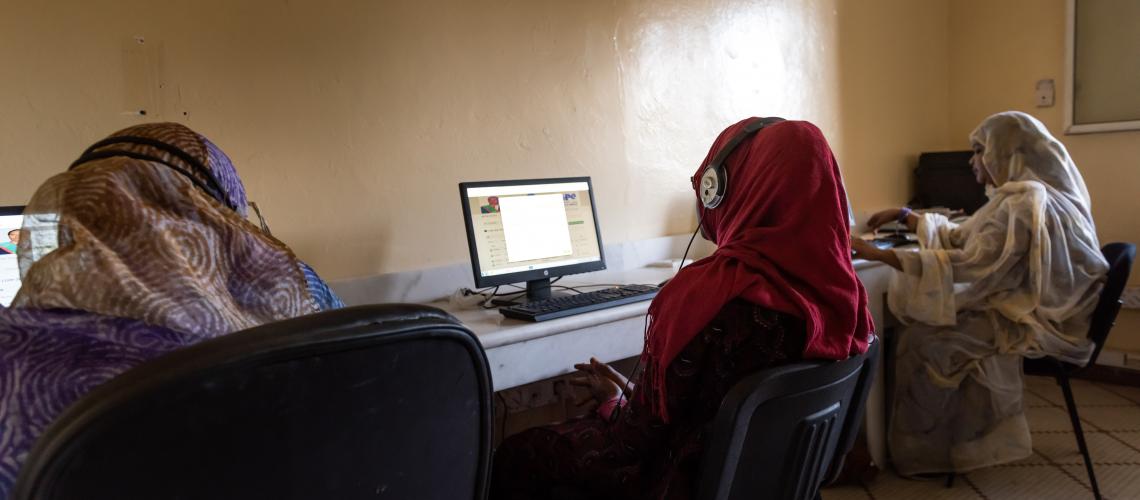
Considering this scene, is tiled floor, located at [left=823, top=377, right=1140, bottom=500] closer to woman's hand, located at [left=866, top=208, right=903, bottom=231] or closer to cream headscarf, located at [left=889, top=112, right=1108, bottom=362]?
cream headscarf, located at [left=889, top=112, right=1108, bottom=362]

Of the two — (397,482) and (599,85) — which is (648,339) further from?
(599,85)

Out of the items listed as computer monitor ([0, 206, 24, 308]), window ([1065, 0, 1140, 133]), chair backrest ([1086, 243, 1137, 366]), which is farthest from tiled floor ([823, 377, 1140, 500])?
computer monitor ([0, 206, 24, 308])

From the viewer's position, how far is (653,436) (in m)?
1.13

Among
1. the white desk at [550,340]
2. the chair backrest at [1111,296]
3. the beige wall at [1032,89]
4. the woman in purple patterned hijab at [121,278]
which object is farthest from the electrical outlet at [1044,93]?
the woman in purple patterned hijab at [121,278]

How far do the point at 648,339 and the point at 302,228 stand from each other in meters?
1.05

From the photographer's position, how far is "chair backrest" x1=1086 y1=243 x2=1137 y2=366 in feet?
6.79

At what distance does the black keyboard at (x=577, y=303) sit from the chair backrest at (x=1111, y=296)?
1336 millimetres

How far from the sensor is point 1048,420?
2836 mm

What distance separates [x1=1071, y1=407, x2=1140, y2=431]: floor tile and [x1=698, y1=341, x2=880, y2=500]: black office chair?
90.9 inches

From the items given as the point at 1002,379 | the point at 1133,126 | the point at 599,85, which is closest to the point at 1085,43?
the point at 1133,126

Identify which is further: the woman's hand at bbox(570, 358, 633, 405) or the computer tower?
the computer tower

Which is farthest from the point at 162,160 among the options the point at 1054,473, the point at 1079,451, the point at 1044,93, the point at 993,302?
the point at 1044,93

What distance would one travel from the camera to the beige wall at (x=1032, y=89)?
314cm

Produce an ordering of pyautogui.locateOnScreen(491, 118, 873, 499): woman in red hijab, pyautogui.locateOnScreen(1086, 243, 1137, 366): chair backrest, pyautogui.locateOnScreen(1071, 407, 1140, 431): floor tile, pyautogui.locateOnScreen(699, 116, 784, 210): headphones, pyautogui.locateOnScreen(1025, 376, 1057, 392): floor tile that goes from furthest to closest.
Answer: pyautogui.locateOnScreen(1025, 376, 1057, 392): floor tile
pyautogui.locateOnScreen(1071, 407, 1140, 431): floor tile
pyautogui.locateOnScreen(1086, 243, 1137, 366): chair backrest
pyautogui.locateOnScreen(699, 116, 784, 210): headphones
pyautogui.locateOnScreen(491, 118, 873, 499): woman in red hijab
